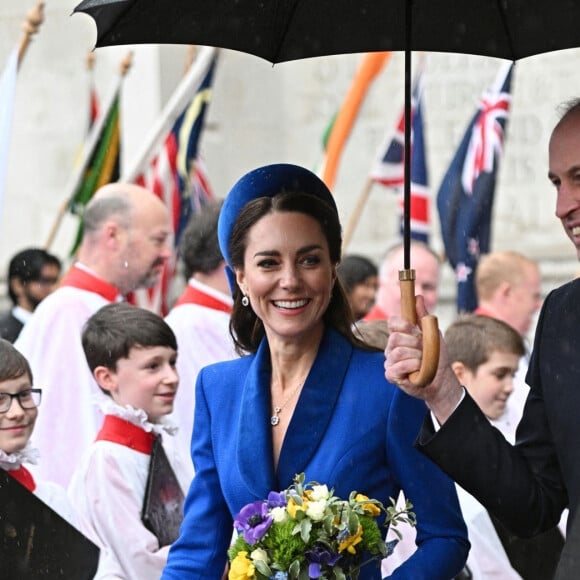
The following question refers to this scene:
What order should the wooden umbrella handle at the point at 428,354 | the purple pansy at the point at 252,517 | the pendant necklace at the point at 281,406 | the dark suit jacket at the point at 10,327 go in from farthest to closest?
1. the dark suit jacket at the point at 10,327
2. the pendant necklace at the point at 281,406
3. the purple pansy at the point at 252,517
4. the wooden umbrella handle at the point at 428,354

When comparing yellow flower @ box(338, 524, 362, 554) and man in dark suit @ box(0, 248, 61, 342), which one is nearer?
yellow flower @ box(338, 524, 362, 554)

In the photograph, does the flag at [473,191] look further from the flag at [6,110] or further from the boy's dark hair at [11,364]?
the boy's dark hair at [11,364]

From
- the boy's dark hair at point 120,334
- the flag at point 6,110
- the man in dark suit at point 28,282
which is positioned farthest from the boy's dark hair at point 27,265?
the boy's dark hair at point 120,334

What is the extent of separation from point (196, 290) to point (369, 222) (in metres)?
8.62

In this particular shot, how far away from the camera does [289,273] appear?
3719 mm

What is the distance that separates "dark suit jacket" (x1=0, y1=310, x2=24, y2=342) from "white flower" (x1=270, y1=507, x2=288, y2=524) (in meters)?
4.94

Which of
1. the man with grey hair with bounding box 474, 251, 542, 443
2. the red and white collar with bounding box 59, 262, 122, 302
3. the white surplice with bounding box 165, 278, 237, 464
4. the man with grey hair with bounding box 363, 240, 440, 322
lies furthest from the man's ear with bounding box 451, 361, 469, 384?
the man with grey hair with bounding box 474, 251, 542, 443

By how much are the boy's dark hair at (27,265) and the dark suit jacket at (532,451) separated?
19.3 feet

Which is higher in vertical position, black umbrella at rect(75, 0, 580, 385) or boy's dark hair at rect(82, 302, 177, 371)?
black umbrella at rect(75, 0, 580, 385)

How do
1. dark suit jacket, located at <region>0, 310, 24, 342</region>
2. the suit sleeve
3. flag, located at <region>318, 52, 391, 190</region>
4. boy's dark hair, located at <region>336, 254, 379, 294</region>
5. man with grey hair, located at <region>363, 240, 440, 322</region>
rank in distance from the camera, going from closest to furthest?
the suit sleeve → dark suit jacket, located at <region>0, 310, 24, 342</region> → man with grey hair, located at <region>363, 240, 440, 322</region> → boy's dark hair, located at <region>336, 254, 379, 294</region> → flag, located at <region>318, 52, 391, 190</region>

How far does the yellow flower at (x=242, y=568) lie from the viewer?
3285mm

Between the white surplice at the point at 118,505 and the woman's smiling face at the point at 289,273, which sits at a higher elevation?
the woman's smiling face at the point at 289,273

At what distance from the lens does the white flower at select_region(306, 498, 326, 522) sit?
3279 millimetres

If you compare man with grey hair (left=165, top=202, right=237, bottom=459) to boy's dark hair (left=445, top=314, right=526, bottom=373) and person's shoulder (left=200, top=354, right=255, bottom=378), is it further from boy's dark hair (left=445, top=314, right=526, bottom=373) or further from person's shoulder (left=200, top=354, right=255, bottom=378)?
person's shoulder (left=200, top=354, right=255, bottom=378)
